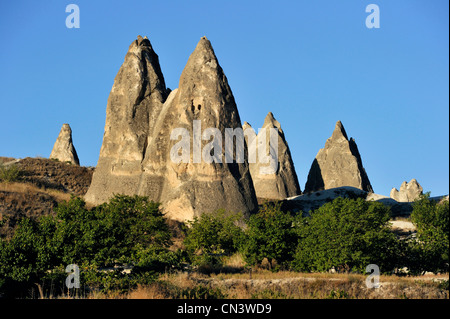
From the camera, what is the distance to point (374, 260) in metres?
18.9

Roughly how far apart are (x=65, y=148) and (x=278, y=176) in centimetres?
2238

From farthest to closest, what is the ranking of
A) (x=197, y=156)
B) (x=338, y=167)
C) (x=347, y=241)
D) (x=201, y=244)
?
(x=338, y=167), (x=197, y=156), (x=201, y=244), (x=347, y=241)

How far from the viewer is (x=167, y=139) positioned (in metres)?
30.5

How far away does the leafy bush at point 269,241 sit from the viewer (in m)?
20.4

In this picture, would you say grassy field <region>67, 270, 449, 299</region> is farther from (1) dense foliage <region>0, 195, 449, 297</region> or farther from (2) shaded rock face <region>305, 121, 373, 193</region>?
(2) shaded rock face <region>305, 121, 373, 193</region>

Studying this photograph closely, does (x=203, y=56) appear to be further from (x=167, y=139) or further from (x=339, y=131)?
(x=339, y=131)

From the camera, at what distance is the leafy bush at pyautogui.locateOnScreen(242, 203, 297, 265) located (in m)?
20.4

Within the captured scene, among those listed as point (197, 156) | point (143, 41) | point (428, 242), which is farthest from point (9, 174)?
point (428, 242)

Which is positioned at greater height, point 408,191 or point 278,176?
point 278,176

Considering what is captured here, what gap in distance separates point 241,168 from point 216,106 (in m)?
3.61

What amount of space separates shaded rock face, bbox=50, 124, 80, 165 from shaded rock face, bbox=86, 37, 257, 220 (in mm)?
24723
